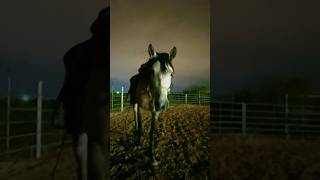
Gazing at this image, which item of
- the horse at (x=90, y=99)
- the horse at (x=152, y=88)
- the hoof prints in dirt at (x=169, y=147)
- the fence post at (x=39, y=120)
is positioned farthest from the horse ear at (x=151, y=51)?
the fence post at (x=39, y=120)

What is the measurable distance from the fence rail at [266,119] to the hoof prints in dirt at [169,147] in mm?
190

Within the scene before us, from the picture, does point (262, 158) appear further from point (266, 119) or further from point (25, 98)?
point (25, 98)

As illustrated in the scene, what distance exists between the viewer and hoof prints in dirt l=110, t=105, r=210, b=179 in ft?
12.3

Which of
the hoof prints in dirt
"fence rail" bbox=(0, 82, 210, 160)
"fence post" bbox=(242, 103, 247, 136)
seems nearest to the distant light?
"fence rail" bbox=(0, 82, 210, 160)

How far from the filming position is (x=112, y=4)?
3.70 meters

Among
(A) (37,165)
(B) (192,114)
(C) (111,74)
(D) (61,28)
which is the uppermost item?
(D) (61,28)

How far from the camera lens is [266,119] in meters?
4.18

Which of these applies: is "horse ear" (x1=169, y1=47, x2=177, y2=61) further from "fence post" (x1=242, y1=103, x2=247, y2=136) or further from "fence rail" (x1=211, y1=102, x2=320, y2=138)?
"fence post" (x1=242, y1=103, x2=247, y2=136)

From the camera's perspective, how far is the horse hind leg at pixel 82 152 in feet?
12.1

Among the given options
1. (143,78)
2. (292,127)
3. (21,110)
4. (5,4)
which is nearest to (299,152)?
(292,127)

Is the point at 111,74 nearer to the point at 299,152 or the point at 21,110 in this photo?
the point at 21,110

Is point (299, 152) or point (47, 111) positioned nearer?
point (47, 111)

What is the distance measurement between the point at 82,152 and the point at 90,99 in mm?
337

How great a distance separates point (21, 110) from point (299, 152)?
196 cm
